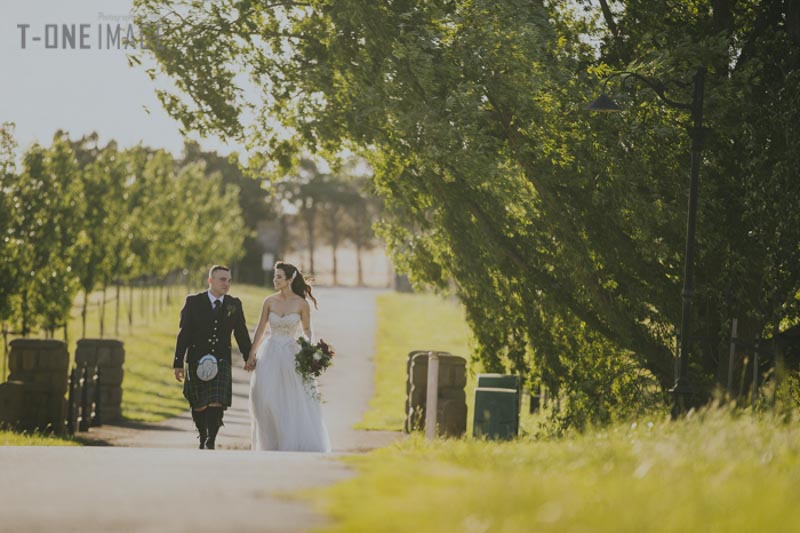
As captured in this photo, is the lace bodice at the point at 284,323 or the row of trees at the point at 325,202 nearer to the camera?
the lace bodice at the point at 284,323

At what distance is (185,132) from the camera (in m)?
18.0

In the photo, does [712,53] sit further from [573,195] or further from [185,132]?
[185,132]

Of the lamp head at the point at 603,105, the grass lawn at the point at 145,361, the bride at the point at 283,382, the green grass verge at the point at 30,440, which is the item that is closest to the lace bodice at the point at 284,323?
the bride at the point at 283,382

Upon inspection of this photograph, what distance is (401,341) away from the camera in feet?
156

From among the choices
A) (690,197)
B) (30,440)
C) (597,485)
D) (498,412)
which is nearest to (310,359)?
(498,412)

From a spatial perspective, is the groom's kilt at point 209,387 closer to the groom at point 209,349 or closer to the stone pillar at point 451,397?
the groom at point 209,349

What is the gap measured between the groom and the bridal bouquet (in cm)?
107

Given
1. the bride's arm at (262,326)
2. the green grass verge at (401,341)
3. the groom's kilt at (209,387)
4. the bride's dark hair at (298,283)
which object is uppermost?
the bride's dark hair at (298,283)

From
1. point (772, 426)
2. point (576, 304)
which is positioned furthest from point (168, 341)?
point (772, 426)

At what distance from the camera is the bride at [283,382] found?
13.0 m

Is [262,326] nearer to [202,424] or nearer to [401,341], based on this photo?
[202,424]

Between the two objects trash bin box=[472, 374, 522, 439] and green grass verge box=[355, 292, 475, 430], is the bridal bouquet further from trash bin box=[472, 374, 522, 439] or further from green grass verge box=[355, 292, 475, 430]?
green grass verge box=[355, 292, 475, 430]

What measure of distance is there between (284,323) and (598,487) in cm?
753

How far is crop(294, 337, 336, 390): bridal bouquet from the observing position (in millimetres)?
13039
